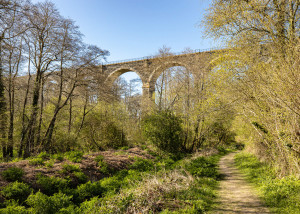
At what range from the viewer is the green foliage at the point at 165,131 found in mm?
10469

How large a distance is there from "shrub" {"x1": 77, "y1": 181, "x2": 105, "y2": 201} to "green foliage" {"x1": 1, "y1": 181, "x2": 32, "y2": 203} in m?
1.13

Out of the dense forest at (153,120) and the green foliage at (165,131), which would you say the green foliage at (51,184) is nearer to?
the dense forest at (153,120)

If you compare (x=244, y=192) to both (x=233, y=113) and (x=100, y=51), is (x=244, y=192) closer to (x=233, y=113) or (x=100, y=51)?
(x=233, y=113)

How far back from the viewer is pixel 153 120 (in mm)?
10859

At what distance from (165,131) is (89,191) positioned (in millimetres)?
6087

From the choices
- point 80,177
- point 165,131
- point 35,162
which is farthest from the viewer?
point 165,131

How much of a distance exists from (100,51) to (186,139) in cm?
736

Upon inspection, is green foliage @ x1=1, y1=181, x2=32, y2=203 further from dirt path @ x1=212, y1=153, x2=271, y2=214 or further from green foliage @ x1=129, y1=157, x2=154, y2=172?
dirt path @ x1=212, y1=153, x2=271, y2=214

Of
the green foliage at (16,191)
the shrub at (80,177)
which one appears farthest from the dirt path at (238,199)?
the green foliage at (16,191)

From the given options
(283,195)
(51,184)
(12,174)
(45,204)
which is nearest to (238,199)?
(283,195)

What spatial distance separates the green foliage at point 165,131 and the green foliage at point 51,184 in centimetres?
609

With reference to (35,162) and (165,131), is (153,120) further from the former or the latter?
(35,162)

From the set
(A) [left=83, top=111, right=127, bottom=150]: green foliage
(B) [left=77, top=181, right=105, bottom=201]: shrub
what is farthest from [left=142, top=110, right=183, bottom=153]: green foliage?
(B) [left=77, top=181, right=105, bottom=201]: shrub

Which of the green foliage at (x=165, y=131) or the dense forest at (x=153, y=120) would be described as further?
the green foliage at (x=165, y=131)
